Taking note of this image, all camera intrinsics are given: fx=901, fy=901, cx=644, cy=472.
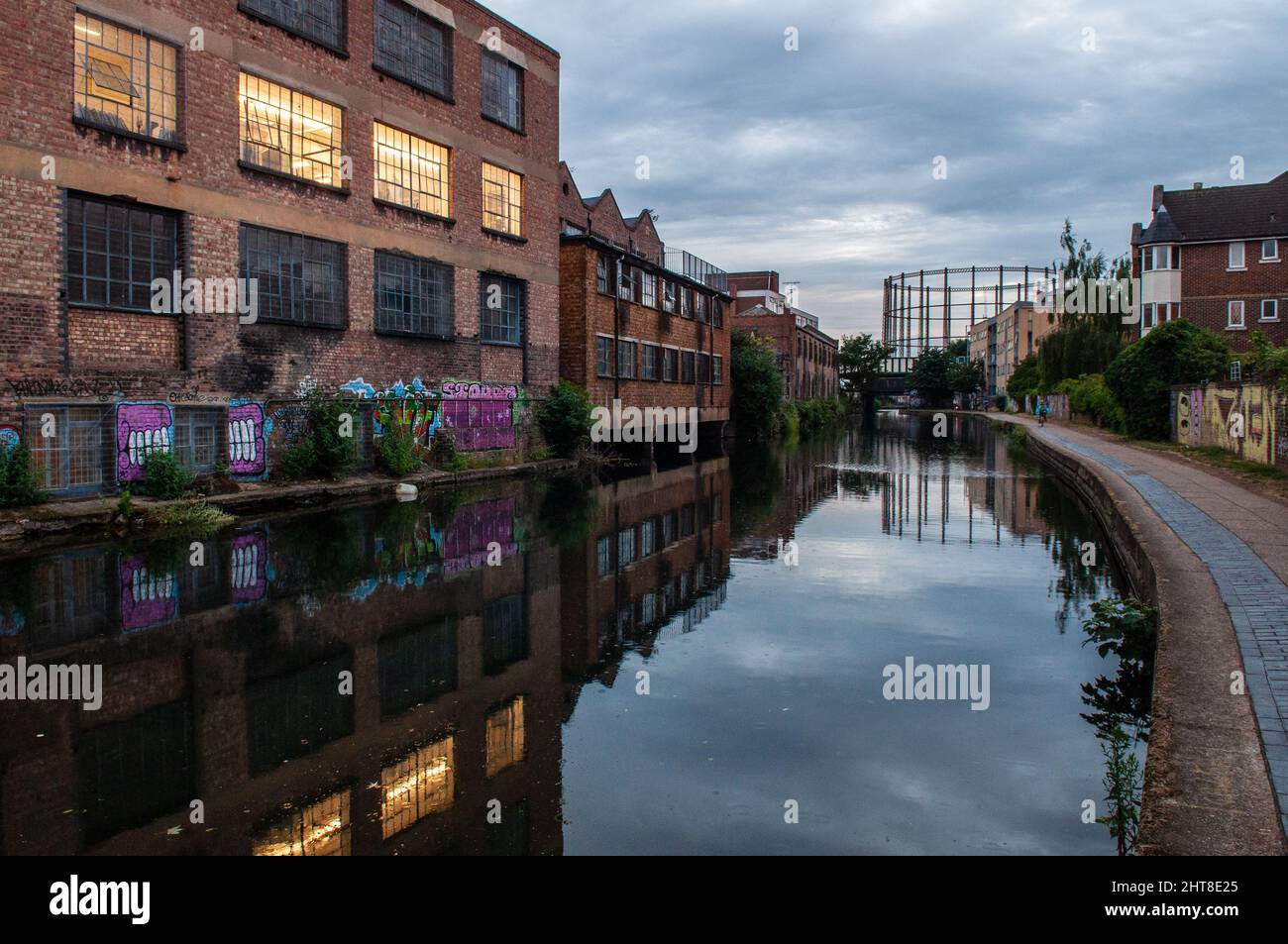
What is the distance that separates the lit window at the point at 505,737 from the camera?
15.8 feet

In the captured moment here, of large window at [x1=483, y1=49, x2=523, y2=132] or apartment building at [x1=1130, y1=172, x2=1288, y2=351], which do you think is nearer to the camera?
large window at [x1=483, y1=49, x2=523, y2=132]

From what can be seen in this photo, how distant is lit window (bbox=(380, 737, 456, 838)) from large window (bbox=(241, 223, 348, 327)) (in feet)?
48.8

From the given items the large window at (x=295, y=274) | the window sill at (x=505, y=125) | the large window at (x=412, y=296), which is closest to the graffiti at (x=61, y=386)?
the large window at (x=295, y=274)

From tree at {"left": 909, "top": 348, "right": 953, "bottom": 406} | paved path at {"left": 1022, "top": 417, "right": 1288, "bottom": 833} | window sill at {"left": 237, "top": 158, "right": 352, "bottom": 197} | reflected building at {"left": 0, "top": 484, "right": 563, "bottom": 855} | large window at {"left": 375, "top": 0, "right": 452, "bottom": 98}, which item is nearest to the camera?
reflected building at {"left": 0, "top": 484, "right": 563, "bottom": 855}

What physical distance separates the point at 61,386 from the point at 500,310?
40.8 feet

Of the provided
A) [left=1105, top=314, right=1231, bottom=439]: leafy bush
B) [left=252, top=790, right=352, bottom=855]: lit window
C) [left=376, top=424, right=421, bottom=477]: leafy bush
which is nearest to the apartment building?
[left=1105, top=314, right=1231, bottom=439]: leafy bush

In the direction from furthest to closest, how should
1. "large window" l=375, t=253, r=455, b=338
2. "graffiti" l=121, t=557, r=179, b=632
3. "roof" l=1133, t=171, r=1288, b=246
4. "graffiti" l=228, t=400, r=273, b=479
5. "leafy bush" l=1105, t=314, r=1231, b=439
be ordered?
"roof" l=1133, t=171, r=1288, b=246 < "leafy bush" l=1105, t=314, r=1231, b=439 < "large window" l=375, t=253, r=455, b=338 < "graffiti" l=228, t=400, r=273, b=479 < "graffiti" l=121, t=557, r=179, b=632

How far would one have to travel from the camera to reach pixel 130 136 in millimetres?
15047

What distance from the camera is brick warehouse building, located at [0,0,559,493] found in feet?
45.8

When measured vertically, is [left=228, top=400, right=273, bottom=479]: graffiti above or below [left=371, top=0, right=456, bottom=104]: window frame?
below

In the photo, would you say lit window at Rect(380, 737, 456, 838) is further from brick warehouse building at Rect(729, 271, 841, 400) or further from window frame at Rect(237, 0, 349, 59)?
brick warehouse building at Rect(729, 271, 841, 400)

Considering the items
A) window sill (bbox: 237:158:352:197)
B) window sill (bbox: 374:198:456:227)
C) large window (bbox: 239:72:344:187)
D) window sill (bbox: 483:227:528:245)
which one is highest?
large window (bbox: 239:72:344:187)

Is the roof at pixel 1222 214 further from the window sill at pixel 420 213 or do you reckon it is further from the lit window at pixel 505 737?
the lit window at pixel 505 737

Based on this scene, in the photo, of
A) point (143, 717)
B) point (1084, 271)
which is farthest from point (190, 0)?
point (1084, 271)
